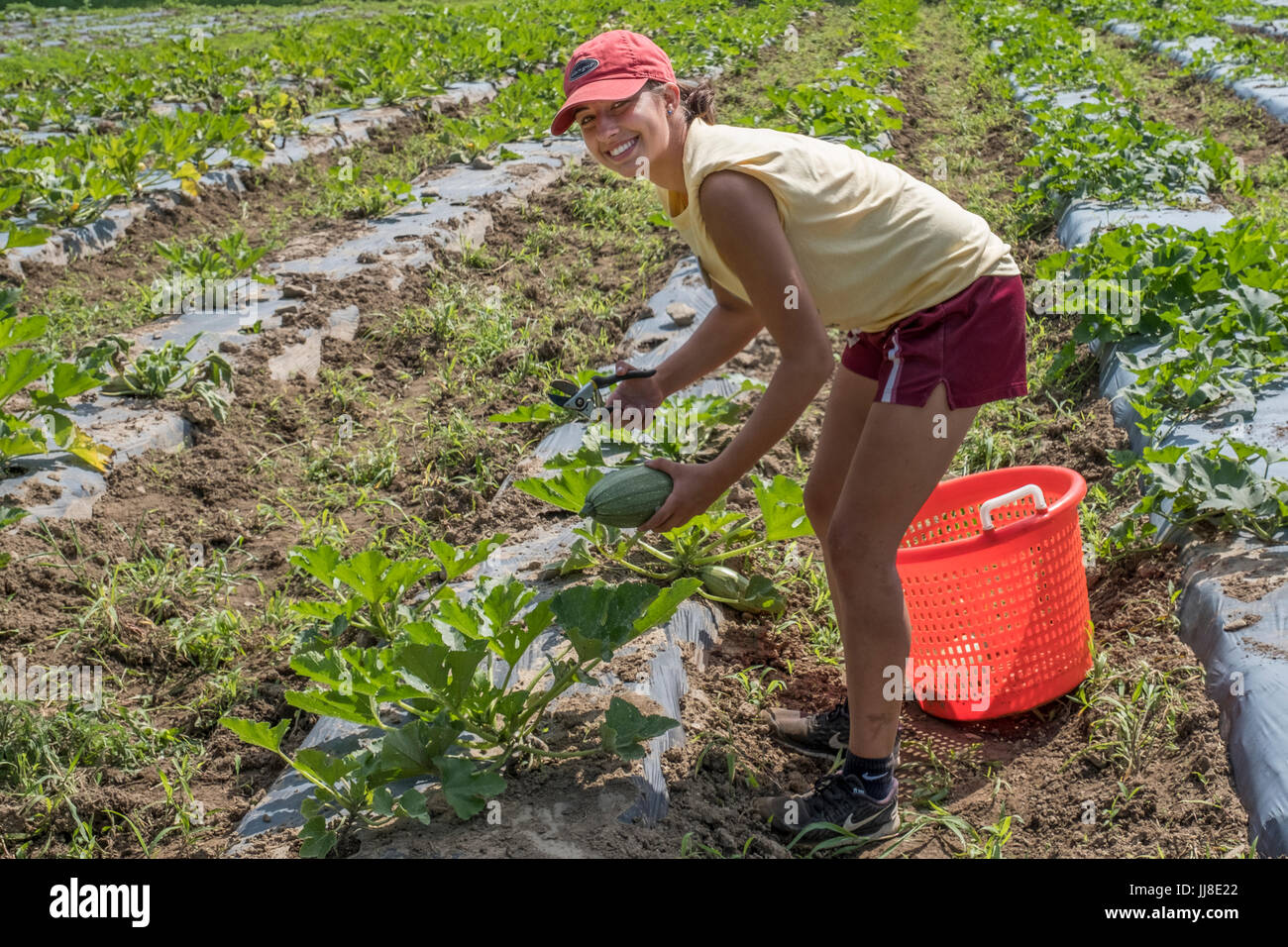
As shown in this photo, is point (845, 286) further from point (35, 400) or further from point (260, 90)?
point (260, 90)

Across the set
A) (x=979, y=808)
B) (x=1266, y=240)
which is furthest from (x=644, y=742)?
(x=1266, y=240)

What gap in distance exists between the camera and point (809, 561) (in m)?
3.42

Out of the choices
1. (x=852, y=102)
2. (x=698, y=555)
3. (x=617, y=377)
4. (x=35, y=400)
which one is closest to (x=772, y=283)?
(x=617, y=377)

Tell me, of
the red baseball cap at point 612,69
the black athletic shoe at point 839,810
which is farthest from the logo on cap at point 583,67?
the black athletic shoe at point 839,810

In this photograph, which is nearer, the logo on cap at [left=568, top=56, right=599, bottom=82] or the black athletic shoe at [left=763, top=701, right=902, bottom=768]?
the logo on cap at [left=568, top=56, right=599, bottom=82]

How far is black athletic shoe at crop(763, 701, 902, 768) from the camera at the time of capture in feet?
8.93

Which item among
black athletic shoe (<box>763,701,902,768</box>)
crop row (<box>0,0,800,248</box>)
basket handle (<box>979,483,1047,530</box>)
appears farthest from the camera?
crop row (<box>0,0,800,248</box>)

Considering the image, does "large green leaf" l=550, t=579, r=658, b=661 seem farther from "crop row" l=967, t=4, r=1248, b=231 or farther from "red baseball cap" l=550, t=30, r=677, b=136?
"crop row" l=967, t=4, r=1248, b=231

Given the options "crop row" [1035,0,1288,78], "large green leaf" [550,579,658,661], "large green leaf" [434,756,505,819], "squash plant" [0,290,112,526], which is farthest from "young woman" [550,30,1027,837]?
"crop row" [1035,0,1288,78]

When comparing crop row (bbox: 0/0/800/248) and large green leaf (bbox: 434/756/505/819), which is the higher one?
crop row (bbox: 0/0/800/248)

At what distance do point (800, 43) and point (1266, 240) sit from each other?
1226 centimetres

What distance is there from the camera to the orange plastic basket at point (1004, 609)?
8.55 feet

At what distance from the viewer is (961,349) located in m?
2.15

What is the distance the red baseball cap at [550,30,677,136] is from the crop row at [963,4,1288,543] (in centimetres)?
176
